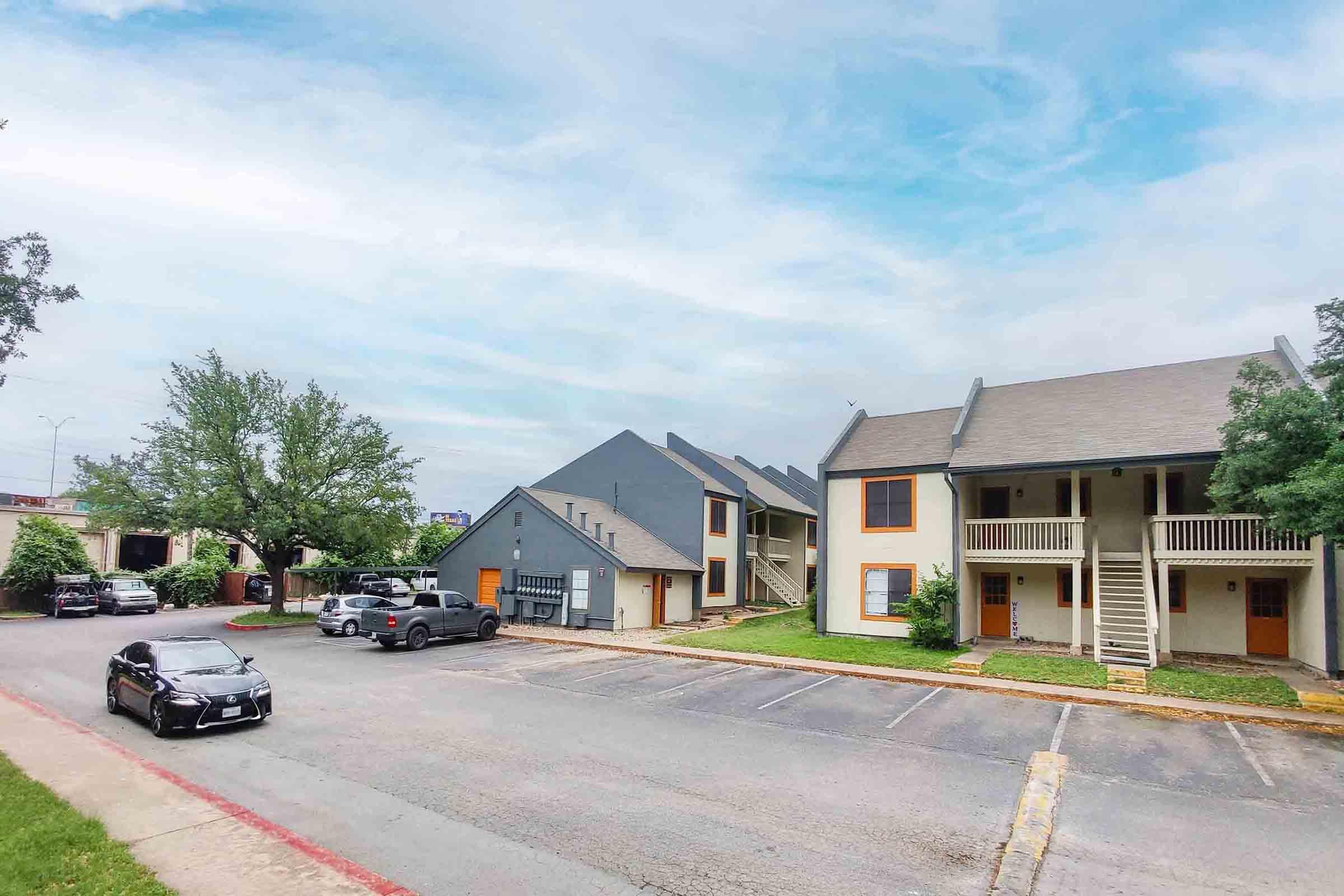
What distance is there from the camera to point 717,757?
11.0 meters

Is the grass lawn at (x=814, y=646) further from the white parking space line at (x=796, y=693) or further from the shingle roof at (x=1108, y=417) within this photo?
the shingle roof at (x=1108, y=417)

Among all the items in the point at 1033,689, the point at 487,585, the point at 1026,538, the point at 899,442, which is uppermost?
the point at 899,442

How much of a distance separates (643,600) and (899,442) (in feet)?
37.1

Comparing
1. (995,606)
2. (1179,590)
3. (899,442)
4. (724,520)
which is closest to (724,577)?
(724,520)

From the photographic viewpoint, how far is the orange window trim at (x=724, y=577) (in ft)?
108

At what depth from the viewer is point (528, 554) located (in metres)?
29.5

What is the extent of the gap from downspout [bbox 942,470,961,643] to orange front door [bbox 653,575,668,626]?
11.9 m

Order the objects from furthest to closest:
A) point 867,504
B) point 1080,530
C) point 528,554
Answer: point 528,554 → point 867,504 → point 1080,530

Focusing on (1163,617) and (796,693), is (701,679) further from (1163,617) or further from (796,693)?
(1163,617)

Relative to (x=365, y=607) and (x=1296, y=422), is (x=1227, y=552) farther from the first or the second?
(x=365, y=607)

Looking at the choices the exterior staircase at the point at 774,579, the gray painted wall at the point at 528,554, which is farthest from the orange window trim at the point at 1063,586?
the exterior staircase at the point at 774,579

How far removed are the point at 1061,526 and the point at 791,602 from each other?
17.6m

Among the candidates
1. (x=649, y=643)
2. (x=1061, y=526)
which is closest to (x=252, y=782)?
(x=649, y=643)

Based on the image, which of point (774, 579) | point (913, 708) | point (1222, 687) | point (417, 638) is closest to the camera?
point (913, 708)
